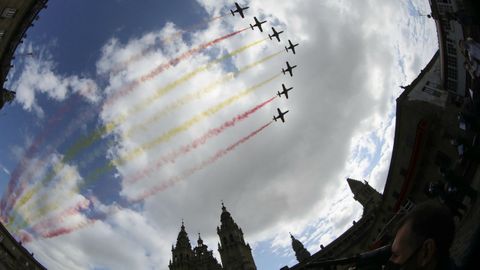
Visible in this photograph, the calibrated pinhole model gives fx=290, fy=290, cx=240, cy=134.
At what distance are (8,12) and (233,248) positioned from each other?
260ft

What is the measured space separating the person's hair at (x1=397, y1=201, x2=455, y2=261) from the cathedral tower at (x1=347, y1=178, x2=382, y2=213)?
7316 cm

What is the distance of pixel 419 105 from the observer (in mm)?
31375

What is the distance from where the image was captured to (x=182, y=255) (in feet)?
301

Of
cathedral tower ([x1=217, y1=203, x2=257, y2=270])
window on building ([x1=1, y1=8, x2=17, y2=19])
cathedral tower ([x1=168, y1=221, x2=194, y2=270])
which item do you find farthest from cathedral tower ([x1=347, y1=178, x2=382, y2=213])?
window on building ([x1=1, y1=8, x2=17, y2=19])

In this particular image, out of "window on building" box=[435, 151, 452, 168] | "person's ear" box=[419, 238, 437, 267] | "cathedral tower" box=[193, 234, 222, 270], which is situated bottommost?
"person's ear" box=[419, 238, 437, 267]

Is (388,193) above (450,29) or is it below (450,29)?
below

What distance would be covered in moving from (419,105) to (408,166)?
676 centimetres

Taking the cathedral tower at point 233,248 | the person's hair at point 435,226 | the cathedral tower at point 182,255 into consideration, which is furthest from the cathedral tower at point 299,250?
the person's hair at point 435,226

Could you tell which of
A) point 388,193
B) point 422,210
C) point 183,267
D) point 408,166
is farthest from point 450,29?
point 183,267

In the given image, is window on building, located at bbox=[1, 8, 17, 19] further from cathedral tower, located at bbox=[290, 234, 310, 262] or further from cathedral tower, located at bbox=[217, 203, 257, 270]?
cathedral tower, located at bbox=[290, 234, 310, 262]

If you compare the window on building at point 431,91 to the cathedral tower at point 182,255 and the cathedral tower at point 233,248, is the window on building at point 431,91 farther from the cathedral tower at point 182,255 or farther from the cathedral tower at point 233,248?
the cathedral tower at point 182,255

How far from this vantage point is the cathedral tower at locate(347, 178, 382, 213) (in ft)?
232

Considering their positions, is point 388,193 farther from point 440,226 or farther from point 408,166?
point 440,226

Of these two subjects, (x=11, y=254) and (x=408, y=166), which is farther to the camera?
(x=11, y=254)
